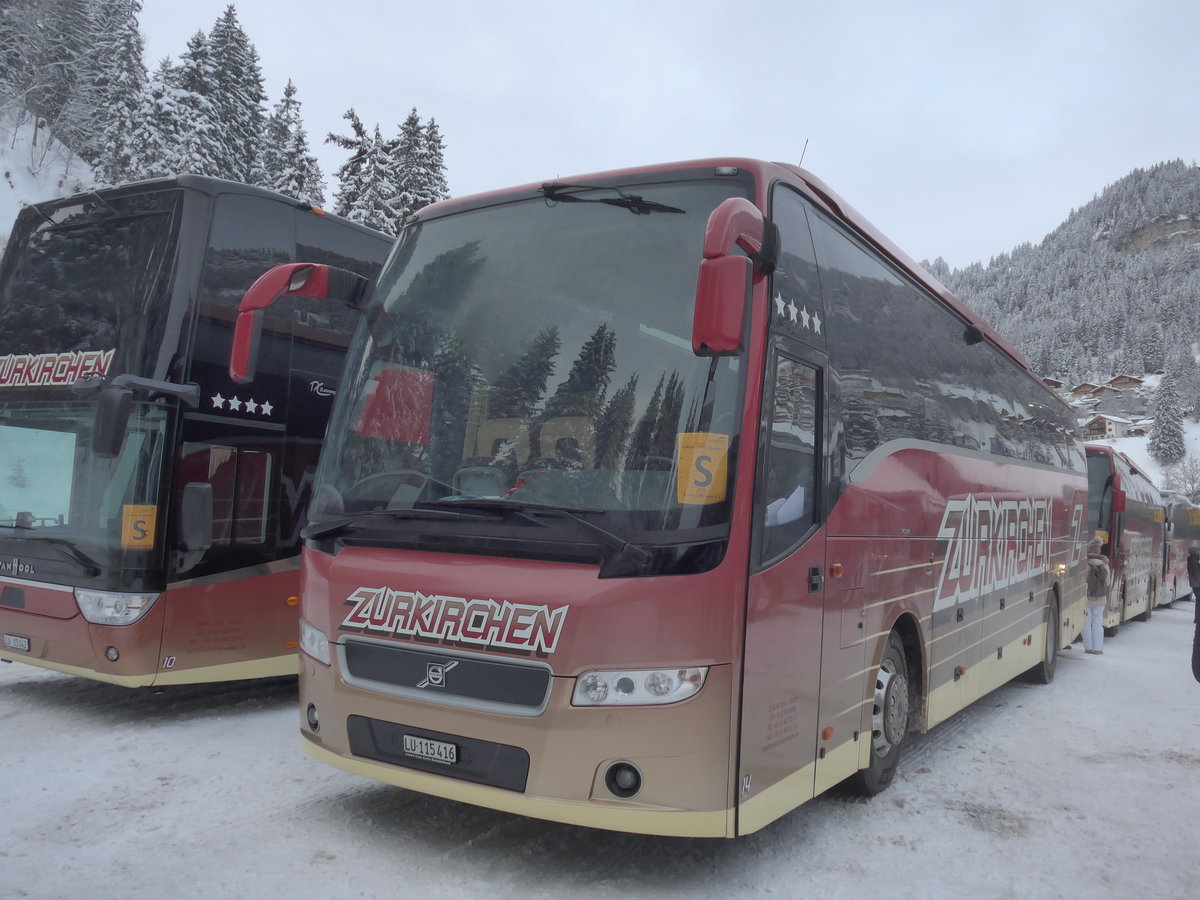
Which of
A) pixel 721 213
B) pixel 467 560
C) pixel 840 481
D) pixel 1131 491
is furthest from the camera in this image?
pixel 1131 491

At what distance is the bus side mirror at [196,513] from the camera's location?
20.4 ft

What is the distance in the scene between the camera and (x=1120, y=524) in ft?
53.7

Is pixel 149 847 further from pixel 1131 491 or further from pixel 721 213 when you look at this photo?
pixel 1131 491

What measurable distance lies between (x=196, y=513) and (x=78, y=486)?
1.14 meters

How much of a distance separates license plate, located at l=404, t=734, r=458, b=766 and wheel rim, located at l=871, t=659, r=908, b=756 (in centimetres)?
265

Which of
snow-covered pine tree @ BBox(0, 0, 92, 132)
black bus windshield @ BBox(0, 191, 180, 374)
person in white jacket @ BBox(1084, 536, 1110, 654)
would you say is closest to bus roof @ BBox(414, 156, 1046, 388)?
black bus windshield @ BBox(0, 191, 180, 374)

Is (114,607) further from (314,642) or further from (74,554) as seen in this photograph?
(314,642)

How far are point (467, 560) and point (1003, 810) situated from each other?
374 cm

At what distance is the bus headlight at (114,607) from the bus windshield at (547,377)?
8.35 feet

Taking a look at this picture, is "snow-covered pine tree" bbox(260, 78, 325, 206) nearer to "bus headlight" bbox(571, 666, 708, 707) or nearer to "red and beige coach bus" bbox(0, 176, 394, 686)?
"red and beige coach bus" bbox(0, 176, 394, 686)

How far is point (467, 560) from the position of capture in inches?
161

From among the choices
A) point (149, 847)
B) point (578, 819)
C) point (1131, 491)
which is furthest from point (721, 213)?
point (1131, 491)

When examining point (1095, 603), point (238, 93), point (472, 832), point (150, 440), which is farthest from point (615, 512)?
point (238, 93)

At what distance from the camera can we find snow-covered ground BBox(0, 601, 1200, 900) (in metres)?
4.02
